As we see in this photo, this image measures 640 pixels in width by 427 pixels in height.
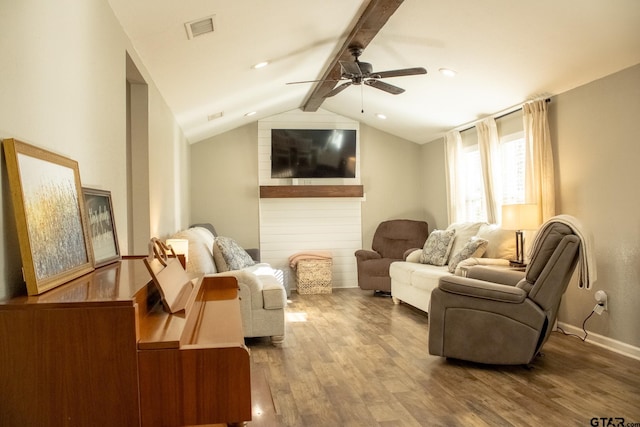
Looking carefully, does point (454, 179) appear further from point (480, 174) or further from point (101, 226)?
point (101, 226)

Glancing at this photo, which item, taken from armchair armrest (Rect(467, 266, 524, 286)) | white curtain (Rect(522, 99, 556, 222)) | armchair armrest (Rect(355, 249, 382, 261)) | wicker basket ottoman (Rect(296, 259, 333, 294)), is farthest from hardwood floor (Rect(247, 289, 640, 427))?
wicker basket ottoman (Rect(296, 259, 333, 294))

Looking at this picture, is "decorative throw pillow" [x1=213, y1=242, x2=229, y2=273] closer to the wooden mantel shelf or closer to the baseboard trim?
the wooden mantel shelf

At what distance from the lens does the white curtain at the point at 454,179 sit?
6.68m

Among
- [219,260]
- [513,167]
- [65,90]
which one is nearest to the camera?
[65,90]

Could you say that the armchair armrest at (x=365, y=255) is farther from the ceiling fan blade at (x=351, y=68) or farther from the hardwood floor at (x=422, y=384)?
the ceiling fan blade at (x=351, y=68)

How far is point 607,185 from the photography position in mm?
4094

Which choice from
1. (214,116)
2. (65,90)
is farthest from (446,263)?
(65,90)

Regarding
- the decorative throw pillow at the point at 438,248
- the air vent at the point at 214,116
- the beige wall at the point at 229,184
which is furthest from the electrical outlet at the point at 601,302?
the beige wall at the point at 229,184

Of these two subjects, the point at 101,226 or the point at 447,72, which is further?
the point at 447,72

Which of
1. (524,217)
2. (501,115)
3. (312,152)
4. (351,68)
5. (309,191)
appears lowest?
(524,217)

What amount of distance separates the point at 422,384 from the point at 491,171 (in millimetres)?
3325

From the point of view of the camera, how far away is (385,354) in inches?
157

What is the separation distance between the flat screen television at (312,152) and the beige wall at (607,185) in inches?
142

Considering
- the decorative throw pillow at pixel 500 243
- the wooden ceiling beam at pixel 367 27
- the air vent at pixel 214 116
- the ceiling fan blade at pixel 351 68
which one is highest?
the wooden ceiling beam at pixel 367 27
